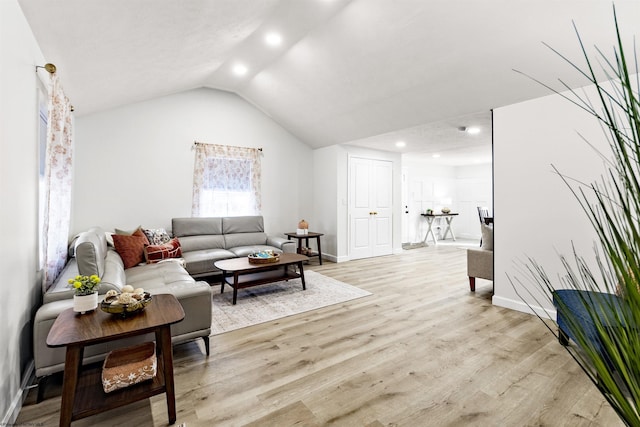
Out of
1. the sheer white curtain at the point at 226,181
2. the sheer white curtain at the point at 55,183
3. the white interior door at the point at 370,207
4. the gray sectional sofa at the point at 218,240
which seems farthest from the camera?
the white interior door at the point at 370,207

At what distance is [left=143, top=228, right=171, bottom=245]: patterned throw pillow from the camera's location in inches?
168

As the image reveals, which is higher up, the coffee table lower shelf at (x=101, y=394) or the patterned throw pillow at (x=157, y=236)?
the patterned throw pillow at (x=157, y=236)

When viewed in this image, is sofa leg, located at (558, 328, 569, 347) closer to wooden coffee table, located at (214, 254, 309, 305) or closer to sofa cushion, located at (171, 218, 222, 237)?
wooden coffee table, located at (214, 254, 309, 305)

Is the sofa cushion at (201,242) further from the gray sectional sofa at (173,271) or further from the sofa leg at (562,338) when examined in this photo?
the sofa leg at (562,338)

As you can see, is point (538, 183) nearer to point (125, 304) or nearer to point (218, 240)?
point (125, 304)

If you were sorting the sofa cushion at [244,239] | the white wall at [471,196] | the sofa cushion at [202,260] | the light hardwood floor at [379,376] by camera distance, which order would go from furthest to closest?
the white wall at [471,196] < the sofa cushion at [244,239] < the sofa cushion at [202,260] < the light hardwood floor at [379,376]

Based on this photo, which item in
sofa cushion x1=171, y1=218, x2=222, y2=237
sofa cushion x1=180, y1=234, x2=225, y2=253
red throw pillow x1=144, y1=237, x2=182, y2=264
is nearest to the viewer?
red throw pillow x1=144, y1=237, x2=182, y2=264

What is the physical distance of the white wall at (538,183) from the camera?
288 centimetres

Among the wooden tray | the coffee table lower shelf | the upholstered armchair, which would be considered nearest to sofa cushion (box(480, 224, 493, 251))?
the upholstered armchair

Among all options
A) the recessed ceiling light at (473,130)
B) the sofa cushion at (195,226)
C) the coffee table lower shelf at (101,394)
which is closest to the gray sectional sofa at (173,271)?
the sofa cushion at (195,226)

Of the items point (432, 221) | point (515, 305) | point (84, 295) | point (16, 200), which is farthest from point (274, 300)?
point (432, 221)

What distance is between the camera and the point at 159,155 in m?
4.84

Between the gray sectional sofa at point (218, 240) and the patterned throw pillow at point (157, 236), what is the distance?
0.28 m

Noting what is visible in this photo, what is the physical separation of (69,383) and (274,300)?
7.35 ft
